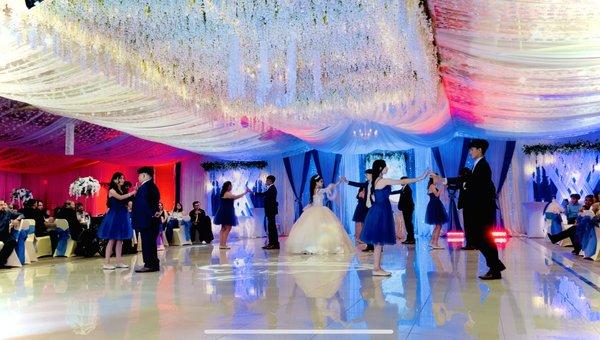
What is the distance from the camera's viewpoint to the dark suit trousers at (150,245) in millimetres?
6773

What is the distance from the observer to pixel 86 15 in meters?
6.59

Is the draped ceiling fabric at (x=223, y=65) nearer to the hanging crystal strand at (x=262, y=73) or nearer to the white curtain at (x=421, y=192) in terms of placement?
the hanging crystal strand at (x=262, y=73)

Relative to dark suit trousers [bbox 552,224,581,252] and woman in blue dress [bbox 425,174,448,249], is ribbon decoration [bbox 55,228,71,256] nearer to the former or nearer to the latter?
woman in blue dress [bbox 425,174,448,249]

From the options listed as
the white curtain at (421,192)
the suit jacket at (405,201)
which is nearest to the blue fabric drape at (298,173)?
the white curtain at (421,192)

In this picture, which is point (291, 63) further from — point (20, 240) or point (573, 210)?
point (573, 210)

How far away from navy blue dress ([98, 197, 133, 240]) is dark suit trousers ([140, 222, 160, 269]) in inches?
20.2

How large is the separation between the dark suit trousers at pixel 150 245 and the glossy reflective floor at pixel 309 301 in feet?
0.80

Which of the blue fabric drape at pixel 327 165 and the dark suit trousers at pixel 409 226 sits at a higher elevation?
the blue fabric drape at pixel 327 165

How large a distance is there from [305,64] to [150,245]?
13.0ft

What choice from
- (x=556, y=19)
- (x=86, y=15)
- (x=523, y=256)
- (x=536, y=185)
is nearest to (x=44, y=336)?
(x=86, y=15)

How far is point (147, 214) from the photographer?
6.72m

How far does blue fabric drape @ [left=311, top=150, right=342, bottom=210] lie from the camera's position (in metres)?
16.3

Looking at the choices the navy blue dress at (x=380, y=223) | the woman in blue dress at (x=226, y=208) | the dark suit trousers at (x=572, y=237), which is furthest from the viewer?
the woman in blue dress at (x=226, y=208)

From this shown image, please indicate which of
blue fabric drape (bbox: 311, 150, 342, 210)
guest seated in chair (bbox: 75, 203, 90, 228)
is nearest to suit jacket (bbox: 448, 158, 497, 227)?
guest seated in chair (bbox: 75, 203, 90, 228)
